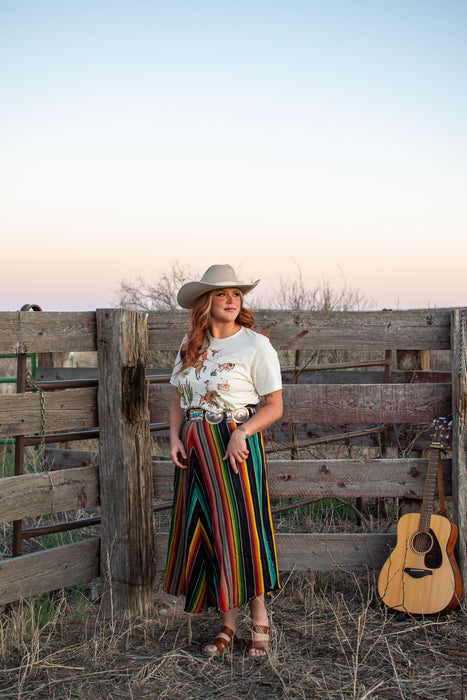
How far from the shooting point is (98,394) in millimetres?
3896

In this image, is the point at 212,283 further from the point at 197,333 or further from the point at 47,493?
the point at 47,493

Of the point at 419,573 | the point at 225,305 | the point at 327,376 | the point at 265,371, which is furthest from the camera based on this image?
the point at 327,376

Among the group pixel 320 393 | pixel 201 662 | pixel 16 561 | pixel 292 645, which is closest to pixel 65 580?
pixel 16 561

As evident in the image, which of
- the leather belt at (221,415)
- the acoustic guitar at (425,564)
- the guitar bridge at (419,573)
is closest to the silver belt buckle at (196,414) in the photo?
the leather belt at (221,415)

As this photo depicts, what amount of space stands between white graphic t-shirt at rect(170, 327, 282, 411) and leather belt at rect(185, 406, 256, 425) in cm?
2

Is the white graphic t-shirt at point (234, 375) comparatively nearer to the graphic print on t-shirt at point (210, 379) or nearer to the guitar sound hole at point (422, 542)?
the graphic print on t-shirt at point (210, 379)

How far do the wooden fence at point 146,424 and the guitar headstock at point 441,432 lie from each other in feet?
0.20

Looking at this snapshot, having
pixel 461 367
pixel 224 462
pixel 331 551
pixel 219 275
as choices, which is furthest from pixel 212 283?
pixel 331 551

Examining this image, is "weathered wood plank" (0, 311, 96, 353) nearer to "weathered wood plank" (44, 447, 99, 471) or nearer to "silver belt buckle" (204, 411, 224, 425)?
"silver belt buckle" (204, 411, 224, 425)

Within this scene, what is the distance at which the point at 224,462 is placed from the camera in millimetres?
3363

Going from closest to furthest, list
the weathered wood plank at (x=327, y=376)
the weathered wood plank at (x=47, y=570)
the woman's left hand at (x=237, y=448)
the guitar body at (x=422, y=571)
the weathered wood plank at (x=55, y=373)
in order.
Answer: the woman's left hand at (x=237, y=448) → the weathered wood plank at (x=47, y=570) → the guitar body at (x=422, y=571) → the weathered wood plank at (x=327, y=376) → the weathered wood plank at (x=55, y=373)

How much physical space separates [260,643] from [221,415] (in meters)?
1.22

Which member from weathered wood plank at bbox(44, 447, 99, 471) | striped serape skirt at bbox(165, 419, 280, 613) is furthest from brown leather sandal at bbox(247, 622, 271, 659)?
weathered wood plank at bbox(44, 447, 99, 471)

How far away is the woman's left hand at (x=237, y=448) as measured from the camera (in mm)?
3207
